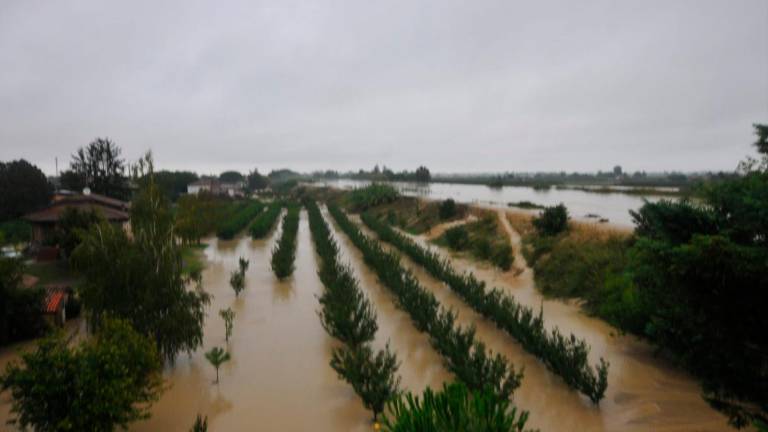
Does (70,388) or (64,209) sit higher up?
(64,209)

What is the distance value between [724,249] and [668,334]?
9.26ft

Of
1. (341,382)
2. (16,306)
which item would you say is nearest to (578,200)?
(341,382)

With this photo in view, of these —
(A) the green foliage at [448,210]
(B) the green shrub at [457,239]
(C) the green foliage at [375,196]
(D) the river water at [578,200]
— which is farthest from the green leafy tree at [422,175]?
(B) the green shrub at [457,239]

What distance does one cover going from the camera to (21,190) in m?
31.5

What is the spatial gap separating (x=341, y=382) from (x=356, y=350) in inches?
42.6

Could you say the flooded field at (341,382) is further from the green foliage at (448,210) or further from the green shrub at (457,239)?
the green foliage at (448,210)

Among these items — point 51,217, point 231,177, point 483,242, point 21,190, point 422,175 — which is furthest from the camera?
point 231,177

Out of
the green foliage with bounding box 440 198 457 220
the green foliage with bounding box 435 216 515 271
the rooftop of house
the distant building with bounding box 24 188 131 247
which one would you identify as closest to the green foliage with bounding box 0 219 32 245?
the rooftop of house

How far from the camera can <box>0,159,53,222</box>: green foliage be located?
30906 mm

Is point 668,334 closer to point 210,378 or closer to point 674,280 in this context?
point 674,280

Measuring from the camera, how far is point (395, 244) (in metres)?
25.4

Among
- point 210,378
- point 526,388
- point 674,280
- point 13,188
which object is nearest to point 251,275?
point 210,378

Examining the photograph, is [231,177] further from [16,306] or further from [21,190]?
[16,306]

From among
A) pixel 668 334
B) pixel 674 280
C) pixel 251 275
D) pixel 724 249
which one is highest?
pixel 724 249
